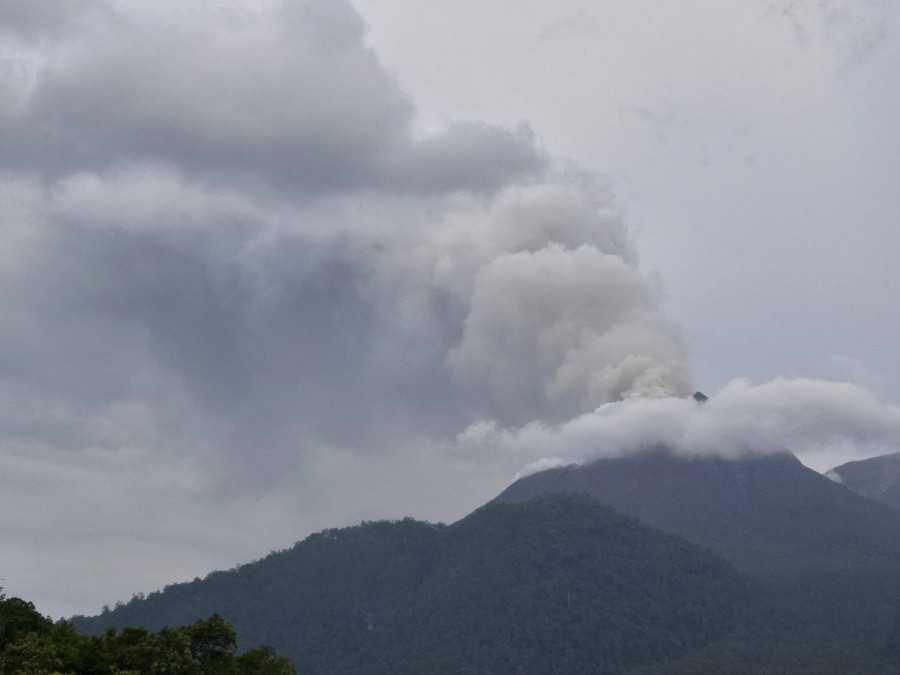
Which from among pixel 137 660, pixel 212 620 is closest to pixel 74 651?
pixel 137 660

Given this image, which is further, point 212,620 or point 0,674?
point 212,620

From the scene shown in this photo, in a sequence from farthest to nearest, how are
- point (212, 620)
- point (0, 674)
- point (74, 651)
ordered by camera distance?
point (212, 620) < point (74, 651) < point (0, 674)

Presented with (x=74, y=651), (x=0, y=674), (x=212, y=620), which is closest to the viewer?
(x=0, y=674)

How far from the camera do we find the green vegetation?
245 ft

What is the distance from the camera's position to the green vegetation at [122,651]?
74.6m

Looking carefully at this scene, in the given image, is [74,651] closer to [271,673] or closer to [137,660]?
[137,660]

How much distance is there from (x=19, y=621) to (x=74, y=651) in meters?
11.7

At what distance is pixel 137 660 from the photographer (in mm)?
77812

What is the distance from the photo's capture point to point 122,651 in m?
79.1

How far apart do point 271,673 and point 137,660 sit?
11026 millimetres

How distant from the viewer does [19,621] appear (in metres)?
87.4

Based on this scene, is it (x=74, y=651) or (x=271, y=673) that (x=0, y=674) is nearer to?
(x=74, y=651)

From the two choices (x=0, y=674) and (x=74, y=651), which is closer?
(x=0, y=674)

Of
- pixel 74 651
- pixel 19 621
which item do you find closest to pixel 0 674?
pixel 74 651
